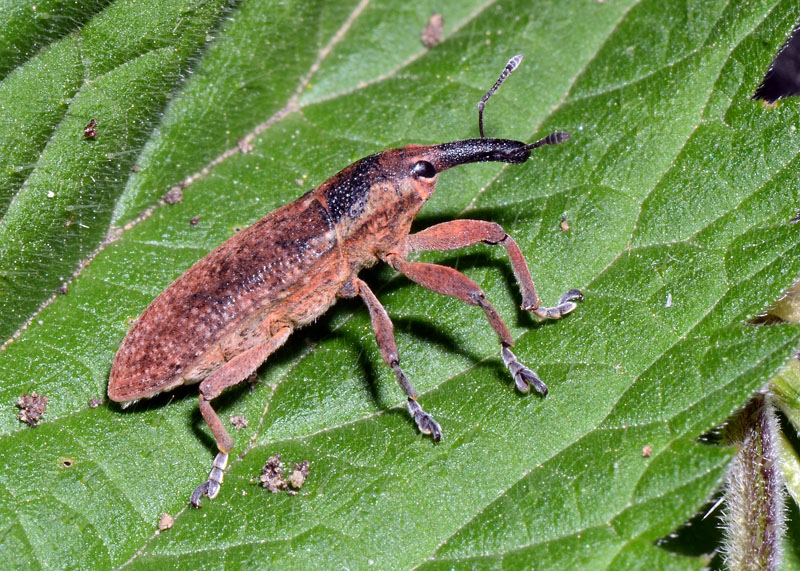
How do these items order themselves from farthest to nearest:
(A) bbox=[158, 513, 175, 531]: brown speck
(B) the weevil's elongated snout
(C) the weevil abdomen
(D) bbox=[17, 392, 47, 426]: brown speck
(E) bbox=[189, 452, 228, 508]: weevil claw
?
(B) the weevil's elongated snout → (C) the weevil abdomen → (D) bbox=[17, 392, 47, 426]: brown speck → (E) bbox=[189, 452, 228, 508]: weevil claw → (A) bbox=[158, 513, 175, 531]: brown speck

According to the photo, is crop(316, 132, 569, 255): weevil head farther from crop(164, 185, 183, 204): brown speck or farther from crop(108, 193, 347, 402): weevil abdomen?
crop(164, 185, 183, 204): brown speck

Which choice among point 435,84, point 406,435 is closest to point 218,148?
point 435,84

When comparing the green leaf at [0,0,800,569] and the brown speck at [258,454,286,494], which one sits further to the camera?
the brown speck at [258,454,286,494]

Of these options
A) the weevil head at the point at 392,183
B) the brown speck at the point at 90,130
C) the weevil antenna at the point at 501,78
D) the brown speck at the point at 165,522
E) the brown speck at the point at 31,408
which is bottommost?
the brown speck at the point at 165,522

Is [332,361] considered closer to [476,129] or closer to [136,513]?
[136,513]

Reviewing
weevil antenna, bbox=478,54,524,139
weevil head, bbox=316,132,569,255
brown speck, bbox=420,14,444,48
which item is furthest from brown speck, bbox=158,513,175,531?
brown speck, bbox=420,14,444,48

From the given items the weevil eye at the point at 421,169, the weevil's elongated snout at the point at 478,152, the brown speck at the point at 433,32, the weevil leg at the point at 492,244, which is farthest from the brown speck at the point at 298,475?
the brown speck at the point at 433,32

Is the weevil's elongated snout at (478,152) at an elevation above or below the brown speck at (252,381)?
above

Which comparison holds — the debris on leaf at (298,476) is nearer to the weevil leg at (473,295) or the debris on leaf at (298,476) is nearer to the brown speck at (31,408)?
the weevil leg at (473,295)
